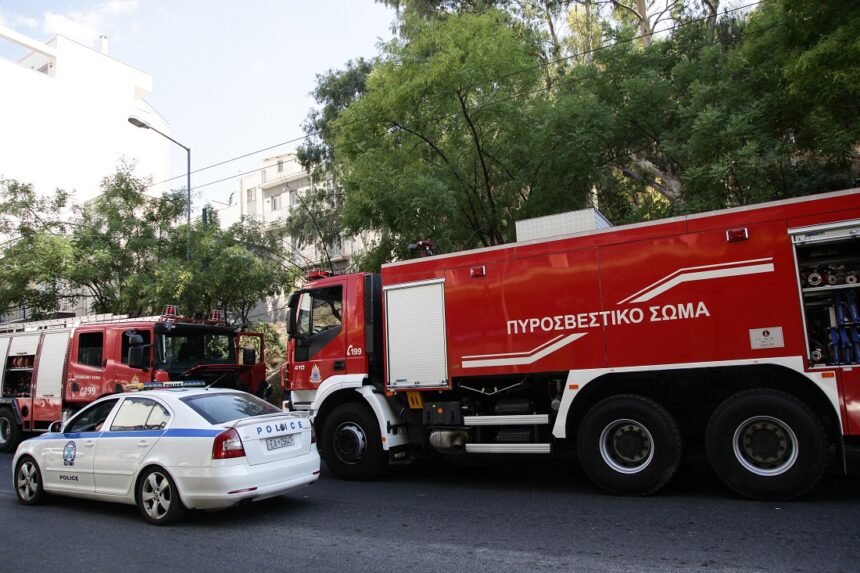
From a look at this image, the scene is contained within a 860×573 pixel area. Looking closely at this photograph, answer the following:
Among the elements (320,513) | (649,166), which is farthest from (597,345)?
(649,166)

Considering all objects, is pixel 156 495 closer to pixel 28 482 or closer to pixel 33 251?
pixel 28 482

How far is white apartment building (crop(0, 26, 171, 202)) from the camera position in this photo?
31.9 m

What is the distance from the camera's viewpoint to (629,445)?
23.5 feet

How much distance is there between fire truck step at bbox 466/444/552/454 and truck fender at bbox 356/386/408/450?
3.90 feet

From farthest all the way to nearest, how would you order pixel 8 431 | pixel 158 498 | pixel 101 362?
pixel 8 431, pixel 101 362, pixel 158 498

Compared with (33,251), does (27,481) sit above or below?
below

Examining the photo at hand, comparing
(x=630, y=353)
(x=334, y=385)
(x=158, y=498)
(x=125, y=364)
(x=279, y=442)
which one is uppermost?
(x=125, y=364)

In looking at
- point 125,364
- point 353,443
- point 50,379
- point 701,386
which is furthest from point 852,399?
point 50,379

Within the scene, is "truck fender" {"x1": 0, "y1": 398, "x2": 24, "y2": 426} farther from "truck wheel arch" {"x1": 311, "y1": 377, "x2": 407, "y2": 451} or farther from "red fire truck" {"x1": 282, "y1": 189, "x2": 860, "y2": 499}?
"red fire truck" {"x1": 282, "y1": 189, "x2": 860, "y2": 499}

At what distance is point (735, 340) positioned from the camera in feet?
22.1

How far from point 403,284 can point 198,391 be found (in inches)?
119

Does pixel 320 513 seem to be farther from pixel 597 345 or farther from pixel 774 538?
pixel 774 538

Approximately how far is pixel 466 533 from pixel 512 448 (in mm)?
1989

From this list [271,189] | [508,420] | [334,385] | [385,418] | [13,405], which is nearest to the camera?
[508,420]
